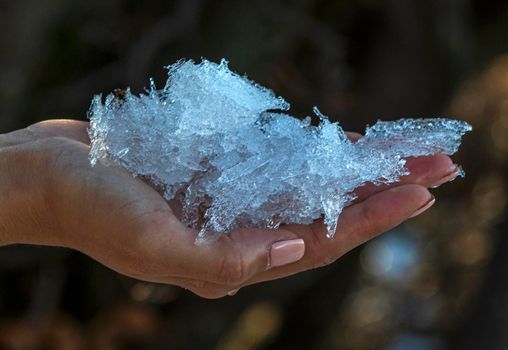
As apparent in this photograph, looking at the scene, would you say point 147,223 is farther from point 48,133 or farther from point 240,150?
point 48,133

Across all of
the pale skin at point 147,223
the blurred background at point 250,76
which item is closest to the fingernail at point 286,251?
the pale skin at point 147,223

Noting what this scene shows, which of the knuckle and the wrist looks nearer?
the knuckle

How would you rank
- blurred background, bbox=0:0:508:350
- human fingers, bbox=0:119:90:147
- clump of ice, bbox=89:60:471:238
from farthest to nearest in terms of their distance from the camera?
blurred background, bbox=0:0:508:350 < human fingers, bbox=0:119:90:147 < clump of ice, bbox=89:60:471:238

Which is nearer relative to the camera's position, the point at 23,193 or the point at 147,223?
the point at 147,223

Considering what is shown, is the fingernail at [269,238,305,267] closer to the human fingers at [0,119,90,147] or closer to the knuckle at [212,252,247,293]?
the knuckle at [212,252,247,293]

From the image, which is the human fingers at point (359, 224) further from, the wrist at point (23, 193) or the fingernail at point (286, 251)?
the wrist at point (23, 193)

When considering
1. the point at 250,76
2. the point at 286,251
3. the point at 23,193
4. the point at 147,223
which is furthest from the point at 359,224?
the point at 250,76

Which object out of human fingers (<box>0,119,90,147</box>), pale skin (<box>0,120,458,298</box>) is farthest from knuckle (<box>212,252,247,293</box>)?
human fingers (<box>0,119,90,147</box>)
